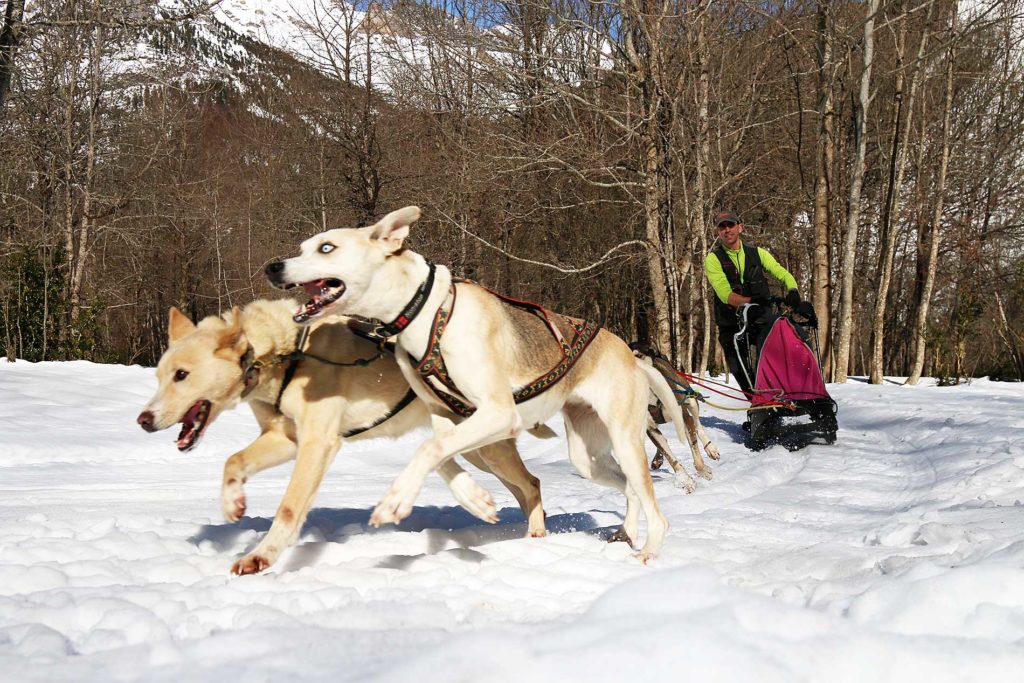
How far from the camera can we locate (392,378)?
4258 mm

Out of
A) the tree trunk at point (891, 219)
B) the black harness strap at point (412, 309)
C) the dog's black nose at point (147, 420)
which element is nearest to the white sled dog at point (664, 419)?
the black harness strap at point (412, 309)

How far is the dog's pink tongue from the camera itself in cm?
366

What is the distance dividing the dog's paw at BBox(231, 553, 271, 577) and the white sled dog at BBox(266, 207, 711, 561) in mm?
670

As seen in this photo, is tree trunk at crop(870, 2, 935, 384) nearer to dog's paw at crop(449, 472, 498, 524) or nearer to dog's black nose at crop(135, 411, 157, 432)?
dog's paw at crop(449, 472, 498, 524)

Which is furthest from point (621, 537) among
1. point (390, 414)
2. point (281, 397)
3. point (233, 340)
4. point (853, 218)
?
point (853, 218)

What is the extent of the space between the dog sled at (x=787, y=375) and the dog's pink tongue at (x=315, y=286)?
19.1 ft

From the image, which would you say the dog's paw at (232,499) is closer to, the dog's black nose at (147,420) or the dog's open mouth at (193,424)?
the dog's open mouth at (193,424)

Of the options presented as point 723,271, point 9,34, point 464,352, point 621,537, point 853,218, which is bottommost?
point 621,537

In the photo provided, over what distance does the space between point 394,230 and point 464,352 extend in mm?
659

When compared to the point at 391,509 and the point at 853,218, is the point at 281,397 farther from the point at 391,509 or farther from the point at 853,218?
the point at 853,218

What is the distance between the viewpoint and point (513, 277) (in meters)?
23.0

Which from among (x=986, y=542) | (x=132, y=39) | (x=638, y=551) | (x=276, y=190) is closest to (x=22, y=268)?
(x=132, y=39)

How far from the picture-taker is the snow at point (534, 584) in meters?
2.23

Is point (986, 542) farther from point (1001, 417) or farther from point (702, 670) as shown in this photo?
point (1001, 417)
